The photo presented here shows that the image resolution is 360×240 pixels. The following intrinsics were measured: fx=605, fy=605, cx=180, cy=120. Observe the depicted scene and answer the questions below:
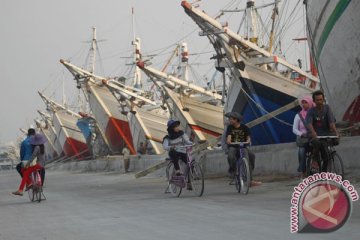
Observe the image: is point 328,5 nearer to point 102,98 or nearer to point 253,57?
point 253,57

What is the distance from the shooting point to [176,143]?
10.5 metres

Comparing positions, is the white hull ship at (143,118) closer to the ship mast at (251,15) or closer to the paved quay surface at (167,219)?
the ship mast at (251,15)

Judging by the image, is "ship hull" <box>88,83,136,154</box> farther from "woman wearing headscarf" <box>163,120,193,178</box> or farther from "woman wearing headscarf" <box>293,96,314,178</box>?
"woman wearing headscarf" <box>293,96,314,178</box>

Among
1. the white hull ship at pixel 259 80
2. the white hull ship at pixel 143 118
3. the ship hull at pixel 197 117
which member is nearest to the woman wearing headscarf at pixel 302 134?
the white hull ship at pixel 259 80

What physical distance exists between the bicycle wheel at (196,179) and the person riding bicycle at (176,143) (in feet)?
0.39

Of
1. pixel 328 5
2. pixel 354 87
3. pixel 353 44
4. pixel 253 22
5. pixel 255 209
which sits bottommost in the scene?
pixel 255 209

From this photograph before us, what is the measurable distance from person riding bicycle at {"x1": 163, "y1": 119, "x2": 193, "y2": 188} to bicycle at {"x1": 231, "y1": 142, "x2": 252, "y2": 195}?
86 cm

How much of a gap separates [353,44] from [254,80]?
8.81 meters

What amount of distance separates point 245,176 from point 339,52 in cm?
462

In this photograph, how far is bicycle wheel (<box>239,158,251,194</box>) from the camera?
31.9 feet

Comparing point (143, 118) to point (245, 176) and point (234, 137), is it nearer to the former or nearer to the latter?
point (234, 137)

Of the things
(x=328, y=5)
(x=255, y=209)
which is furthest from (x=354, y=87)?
(x=255, y=209)

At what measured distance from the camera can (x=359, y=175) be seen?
1021 cm

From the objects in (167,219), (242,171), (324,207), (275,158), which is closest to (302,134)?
(242,171)
